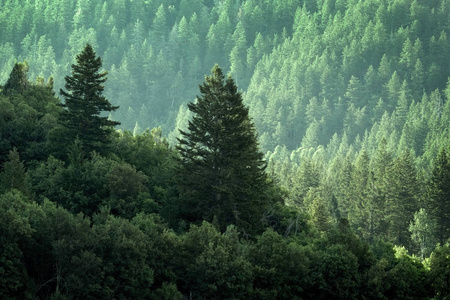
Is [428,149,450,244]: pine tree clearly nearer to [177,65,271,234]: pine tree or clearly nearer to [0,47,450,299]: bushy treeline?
[0,47,450,299]: bushy treeline

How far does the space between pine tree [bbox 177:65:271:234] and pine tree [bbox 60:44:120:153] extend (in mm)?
7649

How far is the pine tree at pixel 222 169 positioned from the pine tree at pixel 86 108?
7649 mm

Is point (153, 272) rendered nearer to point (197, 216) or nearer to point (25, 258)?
point (25, 258)

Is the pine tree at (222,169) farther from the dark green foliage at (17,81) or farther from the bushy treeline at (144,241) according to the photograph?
the dark green foliage at (17,81)

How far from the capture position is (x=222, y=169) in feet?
232

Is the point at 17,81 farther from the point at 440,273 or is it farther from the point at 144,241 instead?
the point at 440,273

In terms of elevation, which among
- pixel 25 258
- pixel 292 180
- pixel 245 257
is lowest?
pixel 25 258

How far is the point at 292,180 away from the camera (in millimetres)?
146000

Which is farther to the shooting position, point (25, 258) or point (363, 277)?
point (363, 277)

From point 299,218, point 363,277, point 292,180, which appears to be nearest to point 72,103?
point 299,218

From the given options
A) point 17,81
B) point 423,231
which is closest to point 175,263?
point 17,81

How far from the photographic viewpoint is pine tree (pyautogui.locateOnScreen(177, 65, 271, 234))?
69250 millimetres

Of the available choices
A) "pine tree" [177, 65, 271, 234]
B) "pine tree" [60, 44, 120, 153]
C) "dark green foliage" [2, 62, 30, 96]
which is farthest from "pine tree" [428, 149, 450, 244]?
"dark green foliage" [2, 62, 30, 96]

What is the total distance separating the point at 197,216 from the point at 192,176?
321cm
